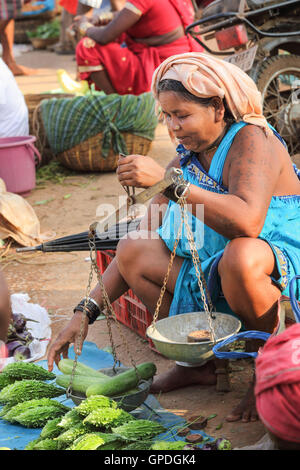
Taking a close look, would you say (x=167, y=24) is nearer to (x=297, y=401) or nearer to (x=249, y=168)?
(x=249, y=168)

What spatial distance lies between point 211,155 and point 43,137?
4471 millimetres

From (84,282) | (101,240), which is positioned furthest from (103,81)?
(101,240)

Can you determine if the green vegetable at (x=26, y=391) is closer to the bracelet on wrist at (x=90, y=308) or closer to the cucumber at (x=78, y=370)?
the cucumber at (x=78, y=370)

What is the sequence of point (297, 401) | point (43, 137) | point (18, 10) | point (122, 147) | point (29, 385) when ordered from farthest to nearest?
point (18, 10) < point (43, 137) < point (122, 147) < point (29, 385) < point (297, 401)

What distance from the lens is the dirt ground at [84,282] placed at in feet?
8.34

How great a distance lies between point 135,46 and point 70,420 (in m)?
5.51

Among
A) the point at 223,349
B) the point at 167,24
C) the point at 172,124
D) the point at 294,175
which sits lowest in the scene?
the point at 223,349

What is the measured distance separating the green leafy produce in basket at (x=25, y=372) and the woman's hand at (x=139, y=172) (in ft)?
3.24

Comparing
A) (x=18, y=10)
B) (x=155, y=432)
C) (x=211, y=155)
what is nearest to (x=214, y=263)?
(x=211, y=155)

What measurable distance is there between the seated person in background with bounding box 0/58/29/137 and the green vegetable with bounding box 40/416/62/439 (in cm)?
417

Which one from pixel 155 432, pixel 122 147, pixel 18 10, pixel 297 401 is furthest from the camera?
pixel 18 10

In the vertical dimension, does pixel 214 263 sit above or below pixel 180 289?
above

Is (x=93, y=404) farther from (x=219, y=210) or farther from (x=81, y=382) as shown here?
(x=219, y=210)
